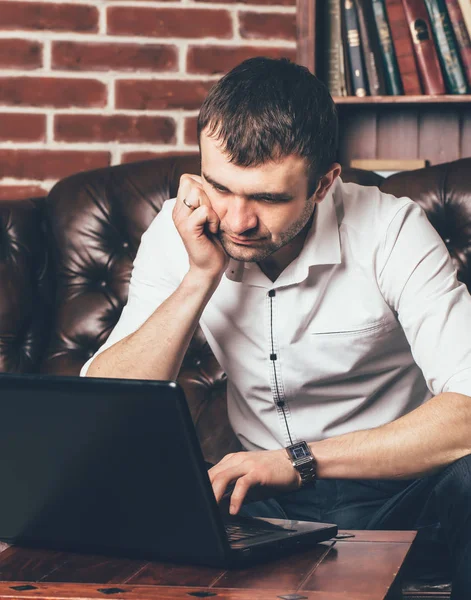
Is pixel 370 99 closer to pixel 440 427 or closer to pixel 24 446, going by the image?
pixel 440 427

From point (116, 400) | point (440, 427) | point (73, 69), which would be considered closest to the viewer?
point (116, 400)

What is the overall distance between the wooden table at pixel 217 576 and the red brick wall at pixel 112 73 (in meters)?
1.39

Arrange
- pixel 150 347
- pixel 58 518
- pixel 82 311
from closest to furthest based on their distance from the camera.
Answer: pixel 58 518 → pixel 150 347 → pixel 82 311

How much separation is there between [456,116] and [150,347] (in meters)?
1.18

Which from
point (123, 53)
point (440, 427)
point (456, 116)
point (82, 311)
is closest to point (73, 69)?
point (123, 53)

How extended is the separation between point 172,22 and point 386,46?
0.57 meters

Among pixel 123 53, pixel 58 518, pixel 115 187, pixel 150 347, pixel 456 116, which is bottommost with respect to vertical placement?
pixel 58 518

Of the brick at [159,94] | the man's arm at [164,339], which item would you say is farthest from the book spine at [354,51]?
the man's arm at [164,339]

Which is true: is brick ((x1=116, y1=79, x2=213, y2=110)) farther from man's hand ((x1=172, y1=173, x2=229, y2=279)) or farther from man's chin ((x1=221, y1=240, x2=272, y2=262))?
man's chin ((x1=221, y1=240, x2=272, y2=262))

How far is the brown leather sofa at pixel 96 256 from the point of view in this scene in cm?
182

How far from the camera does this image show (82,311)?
1859mm

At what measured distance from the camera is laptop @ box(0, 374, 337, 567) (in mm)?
875

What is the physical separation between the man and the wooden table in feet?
0.81

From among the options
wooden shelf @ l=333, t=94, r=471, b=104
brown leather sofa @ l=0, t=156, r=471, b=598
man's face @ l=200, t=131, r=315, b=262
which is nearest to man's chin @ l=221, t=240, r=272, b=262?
man's face @ l=200, t=131, r=315, b=262
